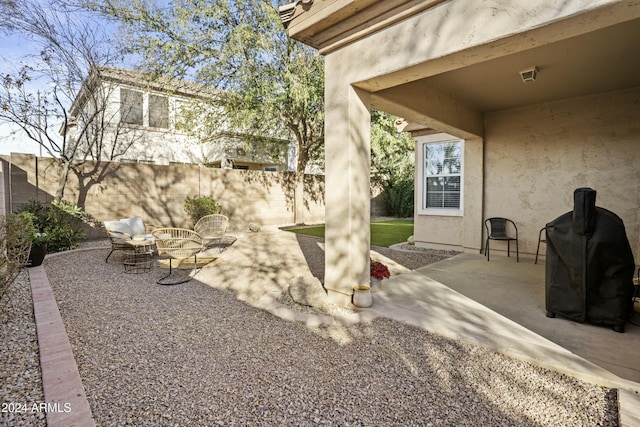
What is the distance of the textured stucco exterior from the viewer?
2924mm

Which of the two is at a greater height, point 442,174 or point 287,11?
point 287,11

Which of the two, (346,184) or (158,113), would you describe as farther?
(158,113)

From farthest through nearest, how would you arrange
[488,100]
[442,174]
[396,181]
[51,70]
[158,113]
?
1. [396,181]
2. [158,113]
3. [442,174]
4. [51,70]
5. [488,100]

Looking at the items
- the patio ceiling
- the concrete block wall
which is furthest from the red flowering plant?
the concrete block wall

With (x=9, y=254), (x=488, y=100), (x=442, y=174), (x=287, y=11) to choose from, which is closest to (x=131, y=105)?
(x=9, y=254)

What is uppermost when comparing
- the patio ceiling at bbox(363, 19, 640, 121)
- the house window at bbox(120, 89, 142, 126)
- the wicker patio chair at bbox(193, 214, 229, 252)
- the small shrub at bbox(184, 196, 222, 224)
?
the house window at bbox(120, 89, 142, 126)

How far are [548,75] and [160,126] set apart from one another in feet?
47.2

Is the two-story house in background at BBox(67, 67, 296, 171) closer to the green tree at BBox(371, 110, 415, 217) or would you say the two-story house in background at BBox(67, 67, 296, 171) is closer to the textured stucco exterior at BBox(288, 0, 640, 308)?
the green tree at BBox(371, 110, 415, 217)

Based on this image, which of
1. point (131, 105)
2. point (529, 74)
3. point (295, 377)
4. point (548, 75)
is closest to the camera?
point (295, 377)

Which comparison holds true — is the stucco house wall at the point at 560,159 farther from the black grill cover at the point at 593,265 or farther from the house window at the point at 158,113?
the house window at the point at 158,113

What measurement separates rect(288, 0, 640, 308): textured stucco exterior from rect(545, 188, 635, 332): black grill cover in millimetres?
1848

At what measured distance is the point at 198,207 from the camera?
10.5 meters

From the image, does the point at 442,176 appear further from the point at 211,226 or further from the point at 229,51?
the point at 229,51

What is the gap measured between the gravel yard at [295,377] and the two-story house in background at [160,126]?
322 inches
